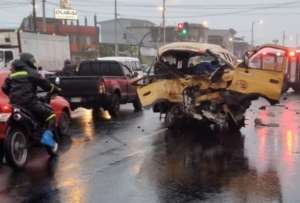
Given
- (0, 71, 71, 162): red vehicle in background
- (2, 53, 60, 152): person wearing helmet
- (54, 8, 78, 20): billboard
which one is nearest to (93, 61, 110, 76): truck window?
(0, 71, 71, 162): red vehicle in background

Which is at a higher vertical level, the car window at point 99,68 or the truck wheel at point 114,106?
the car window at point 99,68

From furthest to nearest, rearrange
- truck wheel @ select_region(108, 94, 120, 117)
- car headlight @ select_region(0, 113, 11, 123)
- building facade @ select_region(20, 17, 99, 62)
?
building facade @ select_region(20, 17, 99, 62) → truck wheel @ select_region(108, 94, 120, 117) → car headlight @ select_region(0, 113, 11, 123)

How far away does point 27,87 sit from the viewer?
9648 millimetres

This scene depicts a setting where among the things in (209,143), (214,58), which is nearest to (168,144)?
(209,143)

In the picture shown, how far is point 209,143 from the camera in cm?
Answer: 1226

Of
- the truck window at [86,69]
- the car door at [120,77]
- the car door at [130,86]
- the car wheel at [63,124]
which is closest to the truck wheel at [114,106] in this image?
the car door at [120,77]

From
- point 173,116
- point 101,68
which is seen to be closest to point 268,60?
point 173,116

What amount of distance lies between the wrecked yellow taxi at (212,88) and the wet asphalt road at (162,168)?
0.47m

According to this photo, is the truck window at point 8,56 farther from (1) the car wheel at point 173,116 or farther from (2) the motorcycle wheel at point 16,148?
(2) the motorcycle wheel at point 16,148

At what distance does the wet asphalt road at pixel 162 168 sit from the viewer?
7.60 meters

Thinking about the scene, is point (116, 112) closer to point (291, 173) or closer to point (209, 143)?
point (209, 143)

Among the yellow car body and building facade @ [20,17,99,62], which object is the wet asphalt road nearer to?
the yellow car body

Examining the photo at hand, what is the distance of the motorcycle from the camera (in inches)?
360

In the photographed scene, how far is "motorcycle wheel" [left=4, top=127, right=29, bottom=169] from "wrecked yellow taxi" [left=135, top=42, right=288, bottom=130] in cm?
498
